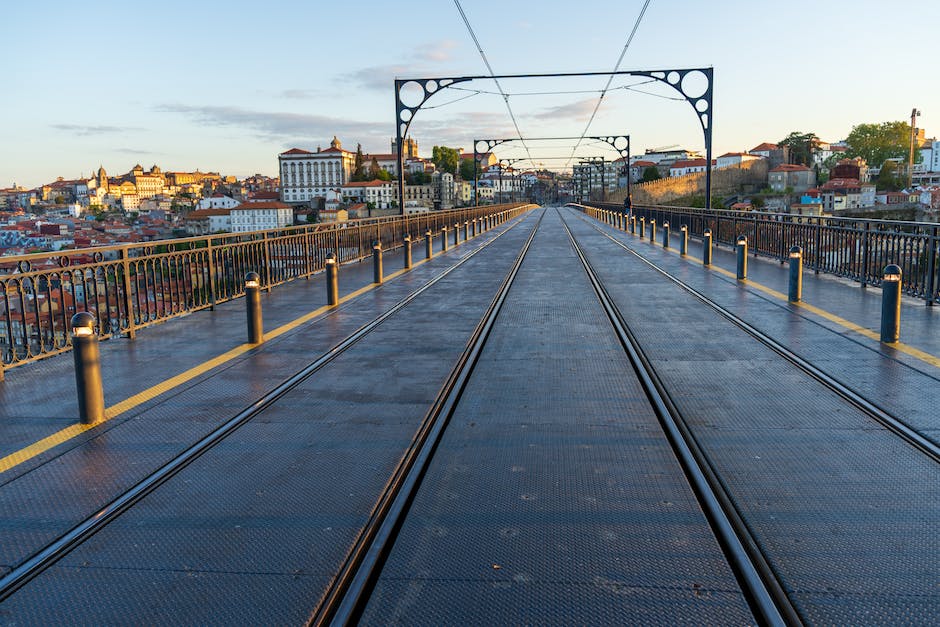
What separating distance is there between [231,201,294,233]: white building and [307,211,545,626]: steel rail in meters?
172

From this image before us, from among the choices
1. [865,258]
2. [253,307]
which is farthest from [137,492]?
[865,258]

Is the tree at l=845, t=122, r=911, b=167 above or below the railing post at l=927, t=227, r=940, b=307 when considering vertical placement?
above

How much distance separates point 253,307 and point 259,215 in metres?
179

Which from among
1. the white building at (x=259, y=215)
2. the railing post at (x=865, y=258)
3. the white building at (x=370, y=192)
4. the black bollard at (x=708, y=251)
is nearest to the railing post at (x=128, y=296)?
the railing post at (x=865, y=258)

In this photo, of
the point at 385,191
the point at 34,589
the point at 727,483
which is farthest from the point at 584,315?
the point at 385,191

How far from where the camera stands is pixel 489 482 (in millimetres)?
4441

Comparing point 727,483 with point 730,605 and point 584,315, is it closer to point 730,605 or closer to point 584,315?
point 730,605

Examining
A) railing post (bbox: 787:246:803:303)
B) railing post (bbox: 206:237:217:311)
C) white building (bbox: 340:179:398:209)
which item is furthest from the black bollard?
white building (bbox: 340:179:398:209)

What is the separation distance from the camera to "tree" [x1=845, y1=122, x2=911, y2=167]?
175500mm

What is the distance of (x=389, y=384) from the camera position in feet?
22.9

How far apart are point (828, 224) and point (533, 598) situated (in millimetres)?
14446

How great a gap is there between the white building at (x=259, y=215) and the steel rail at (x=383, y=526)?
17244cm

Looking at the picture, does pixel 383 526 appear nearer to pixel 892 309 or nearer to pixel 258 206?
pixel 892 309

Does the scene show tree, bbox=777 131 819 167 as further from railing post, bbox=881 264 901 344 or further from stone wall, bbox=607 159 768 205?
railing post, bbox=881 264 901 344
